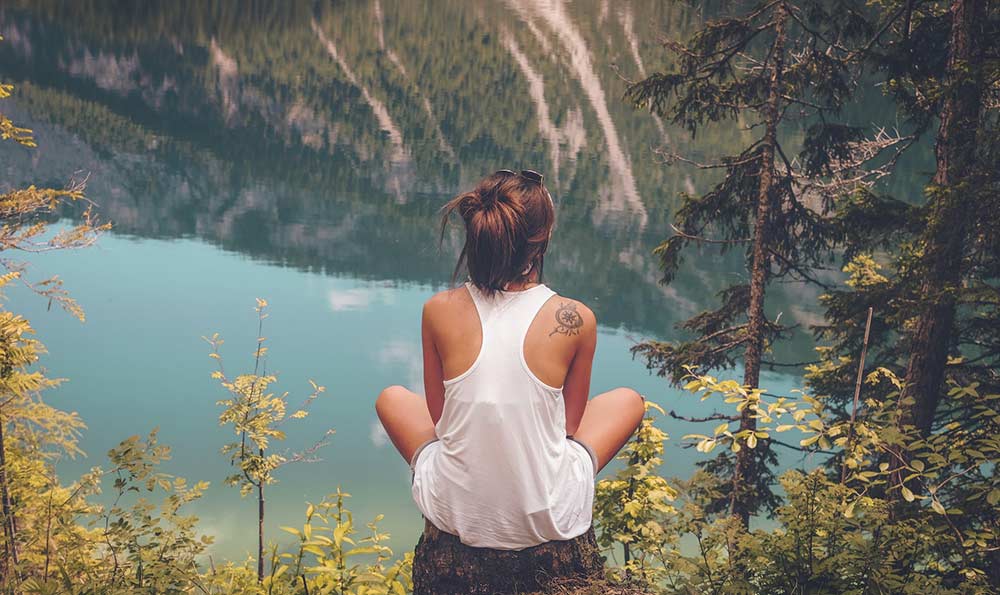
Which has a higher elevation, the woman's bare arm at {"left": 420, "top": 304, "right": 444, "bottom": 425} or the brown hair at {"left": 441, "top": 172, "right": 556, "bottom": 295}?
the brown hair at {"left": 441, "top": 172, "right": 556, "bottom": 295}

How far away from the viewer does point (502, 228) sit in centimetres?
255

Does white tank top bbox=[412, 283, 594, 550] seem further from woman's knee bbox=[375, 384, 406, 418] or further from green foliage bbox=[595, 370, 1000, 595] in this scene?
green foliage bbox=[595, 370, 1000, 595]

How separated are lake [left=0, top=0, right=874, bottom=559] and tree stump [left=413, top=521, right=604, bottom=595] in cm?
376

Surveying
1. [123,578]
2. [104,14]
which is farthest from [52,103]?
[123,578]

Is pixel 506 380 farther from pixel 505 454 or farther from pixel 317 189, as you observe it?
pixel 317 189

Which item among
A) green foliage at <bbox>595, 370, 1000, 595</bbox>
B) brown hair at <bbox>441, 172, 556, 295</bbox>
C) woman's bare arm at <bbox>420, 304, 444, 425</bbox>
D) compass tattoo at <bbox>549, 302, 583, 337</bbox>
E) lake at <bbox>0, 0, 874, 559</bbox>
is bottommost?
lake at <bbox>0, 0, 874, 559</bbox>

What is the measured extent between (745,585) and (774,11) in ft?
25.8

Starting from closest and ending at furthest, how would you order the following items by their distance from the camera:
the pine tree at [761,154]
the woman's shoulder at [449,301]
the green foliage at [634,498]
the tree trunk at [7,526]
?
the woman's shoulder at [449,301], the tree trunk at [7,526], the green foliage at [634,498], the pine tree at [761,154]

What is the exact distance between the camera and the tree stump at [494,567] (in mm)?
2672

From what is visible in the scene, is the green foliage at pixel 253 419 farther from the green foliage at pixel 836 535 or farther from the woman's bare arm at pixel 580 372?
the green foliage at pixel 836 535

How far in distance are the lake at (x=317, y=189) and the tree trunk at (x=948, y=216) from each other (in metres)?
4.09

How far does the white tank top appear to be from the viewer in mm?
2508

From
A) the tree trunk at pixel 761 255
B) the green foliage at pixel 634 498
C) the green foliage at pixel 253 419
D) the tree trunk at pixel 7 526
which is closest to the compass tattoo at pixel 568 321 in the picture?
the green foliage at pixel 634 498

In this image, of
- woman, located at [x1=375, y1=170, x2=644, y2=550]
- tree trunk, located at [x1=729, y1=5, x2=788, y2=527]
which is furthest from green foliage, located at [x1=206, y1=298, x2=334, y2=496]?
tree trunk, located at [x1=729, y1=5, x2=788, y2=527]
